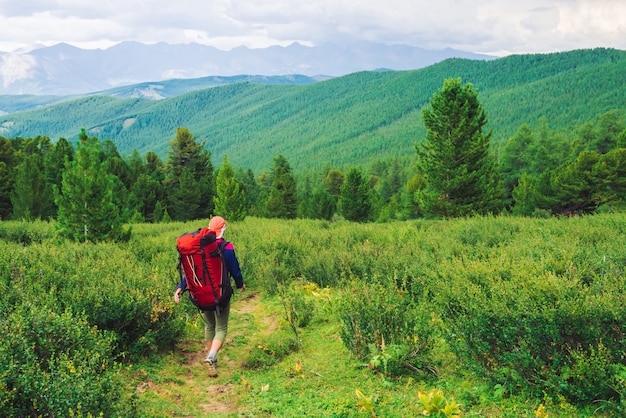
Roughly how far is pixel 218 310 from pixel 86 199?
9.30 metres

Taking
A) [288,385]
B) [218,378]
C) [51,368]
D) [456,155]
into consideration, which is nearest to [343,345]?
[288,385]

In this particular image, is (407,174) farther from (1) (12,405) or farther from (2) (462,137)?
(1) (12,405)

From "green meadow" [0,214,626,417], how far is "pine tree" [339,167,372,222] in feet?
89.7

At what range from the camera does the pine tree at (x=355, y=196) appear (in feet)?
114

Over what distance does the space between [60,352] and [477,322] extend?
3.92 metres

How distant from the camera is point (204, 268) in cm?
510

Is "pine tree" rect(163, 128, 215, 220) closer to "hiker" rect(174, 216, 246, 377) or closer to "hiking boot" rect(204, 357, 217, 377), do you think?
"hiker" rect(174, 216, 246, 377)

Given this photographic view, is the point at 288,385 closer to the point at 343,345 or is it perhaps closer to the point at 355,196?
the point at 343,345

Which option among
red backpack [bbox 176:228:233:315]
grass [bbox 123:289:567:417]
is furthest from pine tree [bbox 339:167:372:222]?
red backpack [bbox 176:228:233:315]

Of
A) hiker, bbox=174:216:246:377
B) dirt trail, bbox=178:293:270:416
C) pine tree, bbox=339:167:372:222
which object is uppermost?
hiker, bbox=174:216:246:377

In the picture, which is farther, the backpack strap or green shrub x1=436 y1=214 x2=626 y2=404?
the backpack strap

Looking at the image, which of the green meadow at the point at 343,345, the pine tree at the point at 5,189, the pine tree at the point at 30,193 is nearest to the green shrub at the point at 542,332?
the green meadow at the point at 343,345

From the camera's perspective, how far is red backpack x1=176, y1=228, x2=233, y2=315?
5035mm

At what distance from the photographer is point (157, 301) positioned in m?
5.65
